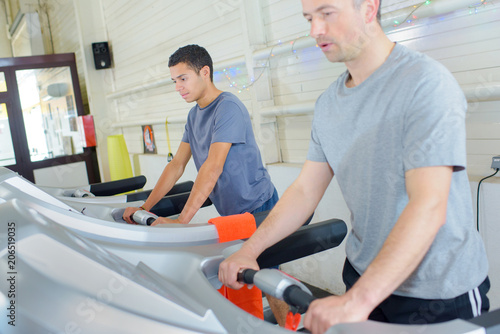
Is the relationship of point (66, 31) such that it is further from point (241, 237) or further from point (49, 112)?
point (241, 237)

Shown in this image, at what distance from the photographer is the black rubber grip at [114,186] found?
10.6 ft

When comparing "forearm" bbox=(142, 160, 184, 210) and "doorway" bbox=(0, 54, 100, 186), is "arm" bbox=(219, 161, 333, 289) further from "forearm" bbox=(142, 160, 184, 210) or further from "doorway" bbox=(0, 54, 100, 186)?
"doorway" bbox=(0, 54, 100, 186)

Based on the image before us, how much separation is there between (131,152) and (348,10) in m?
6.34

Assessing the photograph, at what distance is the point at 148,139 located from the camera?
6.39 m

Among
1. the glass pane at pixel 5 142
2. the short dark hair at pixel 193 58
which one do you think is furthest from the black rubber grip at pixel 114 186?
the glass pane at pixel 5 142

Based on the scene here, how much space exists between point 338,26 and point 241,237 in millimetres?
742

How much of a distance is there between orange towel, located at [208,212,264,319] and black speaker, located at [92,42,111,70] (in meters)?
6.25

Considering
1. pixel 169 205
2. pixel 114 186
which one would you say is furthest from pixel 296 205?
pixel 114 186

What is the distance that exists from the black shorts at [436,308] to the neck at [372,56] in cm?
60

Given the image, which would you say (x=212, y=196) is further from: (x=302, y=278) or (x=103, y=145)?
(x=103, y=145)

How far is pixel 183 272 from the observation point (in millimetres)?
1259

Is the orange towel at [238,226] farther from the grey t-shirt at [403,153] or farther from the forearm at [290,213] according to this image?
the grey t-shirt at [403,153]

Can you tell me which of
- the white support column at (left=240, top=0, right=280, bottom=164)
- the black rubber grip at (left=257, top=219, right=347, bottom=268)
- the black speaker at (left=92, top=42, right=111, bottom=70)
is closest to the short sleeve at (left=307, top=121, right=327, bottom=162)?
the black rubber grip at (left=257, top=219, right=347, bottom=268)

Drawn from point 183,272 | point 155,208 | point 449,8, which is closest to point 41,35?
point 155,208
